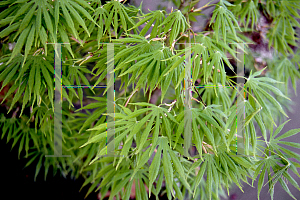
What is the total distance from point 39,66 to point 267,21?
1.19m

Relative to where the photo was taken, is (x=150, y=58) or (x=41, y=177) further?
(x=41, y=177)

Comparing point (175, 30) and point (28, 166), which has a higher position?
point (175, 30)

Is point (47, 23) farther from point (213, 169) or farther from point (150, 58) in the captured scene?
point (213, 169)

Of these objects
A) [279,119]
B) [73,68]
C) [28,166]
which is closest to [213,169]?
[73,68]

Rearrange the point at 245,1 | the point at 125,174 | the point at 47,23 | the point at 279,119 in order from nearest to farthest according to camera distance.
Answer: the point at 47,23, the point at 125,174, the point at 245,1, the point at 279,119

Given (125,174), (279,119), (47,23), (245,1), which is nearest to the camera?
(47,23)

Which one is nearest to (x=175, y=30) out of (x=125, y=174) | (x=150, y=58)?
(x=150, y=58)

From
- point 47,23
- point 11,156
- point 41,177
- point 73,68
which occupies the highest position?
point 47,23

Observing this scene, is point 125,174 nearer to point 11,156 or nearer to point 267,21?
point 11,156

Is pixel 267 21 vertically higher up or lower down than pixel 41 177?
higher up

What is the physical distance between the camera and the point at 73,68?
716 mm

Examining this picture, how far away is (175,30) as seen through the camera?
0.57 meters

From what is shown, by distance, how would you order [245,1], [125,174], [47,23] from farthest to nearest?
[245,1]
[125,174]
[47,23]

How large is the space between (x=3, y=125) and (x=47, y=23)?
66cm
